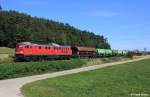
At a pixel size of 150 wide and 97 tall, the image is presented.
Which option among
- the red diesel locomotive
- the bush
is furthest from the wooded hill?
the bush

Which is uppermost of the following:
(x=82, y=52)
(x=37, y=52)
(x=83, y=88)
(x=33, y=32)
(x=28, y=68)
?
(x=33, y=32)

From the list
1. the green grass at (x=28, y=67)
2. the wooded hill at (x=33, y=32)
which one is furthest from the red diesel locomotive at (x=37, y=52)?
the wooded hill at (x=33, y=32)

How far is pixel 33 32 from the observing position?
113 m

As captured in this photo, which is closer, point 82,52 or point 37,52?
point 37,52

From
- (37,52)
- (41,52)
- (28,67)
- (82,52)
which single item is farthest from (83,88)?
(82,52)

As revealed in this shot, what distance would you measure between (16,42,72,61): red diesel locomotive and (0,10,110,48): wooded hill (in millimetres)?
32458

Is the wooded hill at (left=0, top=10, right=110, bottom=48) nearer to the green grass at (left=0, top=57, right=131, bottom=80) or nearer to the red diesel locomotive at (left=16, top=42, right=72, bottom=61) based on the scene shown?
the red diesel locomotive at (left=16, top=42, right=72, bottom=61)

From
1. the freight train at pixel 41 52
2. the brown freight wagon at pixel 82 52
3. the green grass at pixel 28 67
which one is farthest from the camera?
the brown freight wagon at pixel 82 52

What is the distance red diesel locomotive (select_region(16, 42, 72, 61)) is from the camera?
50.2 m

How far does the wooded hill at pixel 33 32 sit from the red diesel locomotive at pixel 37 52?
106ft

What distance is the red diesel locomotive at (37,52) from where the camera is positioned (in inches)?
1975

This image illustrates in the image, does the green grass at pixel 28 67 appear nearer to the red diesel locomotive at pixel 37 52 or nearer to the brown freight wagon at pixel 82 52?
the red diesel locomotive at pixel 37 52

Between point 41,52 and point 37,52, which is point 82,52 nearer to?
point 41,52

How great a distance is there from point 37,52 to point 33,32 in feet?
196
